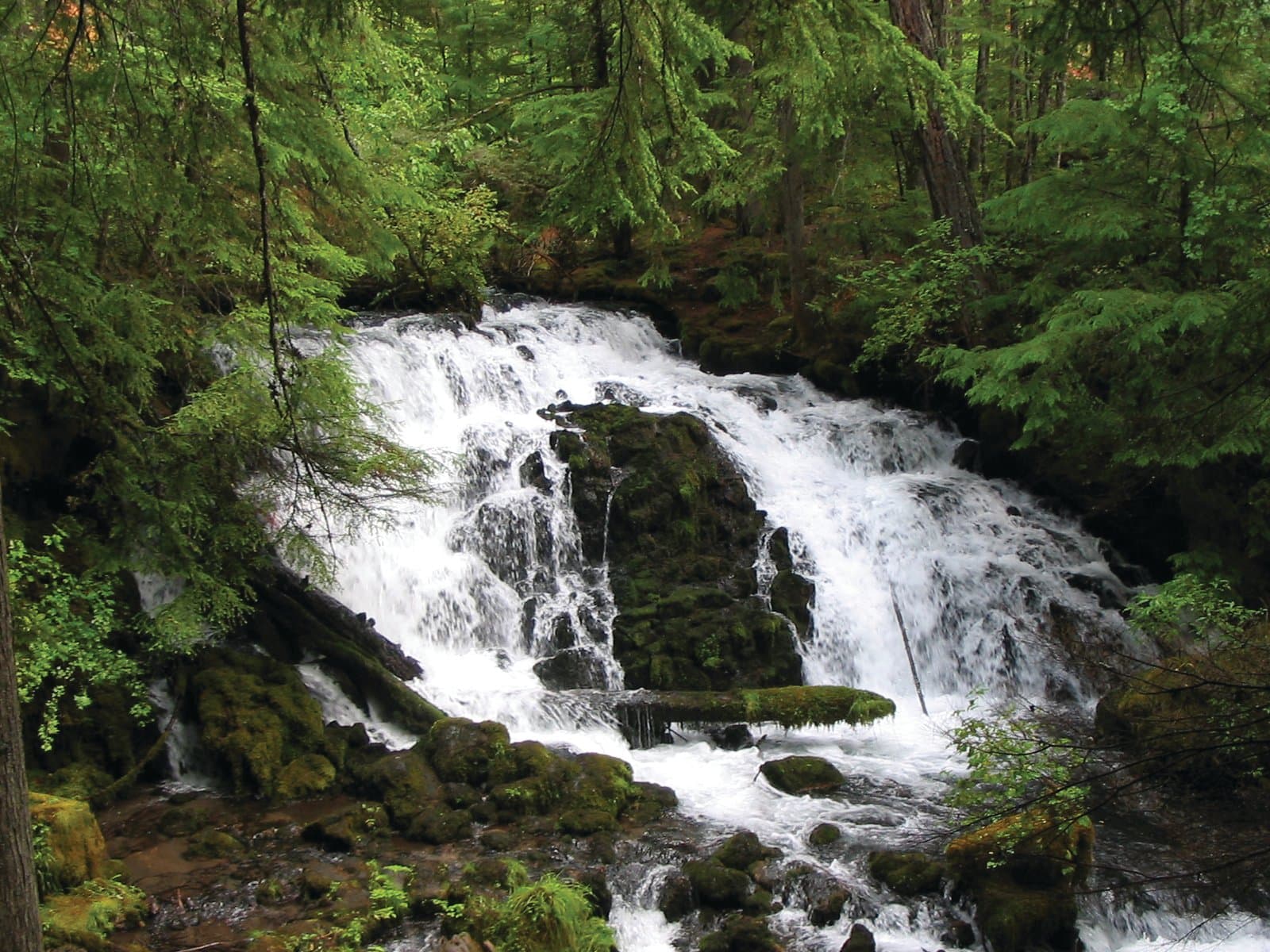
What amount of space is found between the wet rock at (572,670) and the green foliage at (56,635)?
13.8ft

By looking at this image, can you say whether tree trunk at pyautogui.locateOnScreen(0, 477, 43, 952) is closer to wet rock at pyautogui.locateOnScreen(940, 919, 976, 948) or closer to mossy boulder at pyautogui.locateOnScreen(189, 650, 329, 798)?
mossy boulder at pyautogui.locateOnScreen(189, 650, 329, 798)

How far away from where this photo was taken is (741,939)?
259 inches

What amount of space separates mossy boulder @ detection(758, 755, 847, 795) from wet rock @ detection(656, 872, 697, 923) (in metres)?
2.06

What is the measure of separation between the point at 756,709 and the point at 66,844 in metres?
6.17

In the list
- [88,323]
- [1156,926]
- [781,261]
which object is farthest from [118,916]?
[781,261]

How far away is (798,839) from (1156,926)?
2618mm

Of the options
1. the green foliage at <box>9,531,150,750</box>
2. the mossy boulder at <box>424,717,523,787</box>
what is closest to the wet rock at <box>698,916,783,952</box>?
the mossy boulder at <box>424,717,523,787</box>

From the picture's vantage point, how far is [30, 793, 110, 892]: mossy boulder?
606 centimetres

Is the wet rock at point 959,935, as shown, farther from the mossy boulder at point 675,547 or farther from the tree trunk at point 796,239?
the tree trunk at point 796,239

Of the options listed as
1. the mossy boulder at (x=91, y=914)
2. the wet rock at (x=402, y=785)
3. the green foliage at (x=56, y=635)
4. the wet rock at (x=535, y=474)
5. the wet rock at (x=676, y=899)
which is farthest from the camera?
the wet rock at (x=535, y=474)

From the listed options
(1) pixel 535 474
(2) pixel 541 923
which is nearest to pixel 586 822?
(2) pixel 541 923

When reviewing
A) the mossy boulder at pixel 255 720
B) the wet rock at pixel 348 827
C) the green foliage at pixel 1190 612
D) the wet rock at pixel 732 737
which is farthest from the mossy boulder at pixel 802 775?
the mossy boulder at pixel 255 720

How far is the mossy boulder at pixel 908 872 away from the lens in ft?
23.4

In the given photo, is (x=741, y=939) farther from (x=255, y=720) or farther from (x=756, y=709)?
(x=255, y=720)
